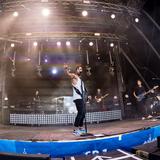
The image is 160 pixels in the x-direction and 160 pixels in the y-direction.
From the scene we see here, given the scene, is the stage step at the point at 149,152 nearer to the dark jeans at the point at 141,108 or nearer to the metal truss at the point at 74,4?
the dark jeans at the point at 141,108

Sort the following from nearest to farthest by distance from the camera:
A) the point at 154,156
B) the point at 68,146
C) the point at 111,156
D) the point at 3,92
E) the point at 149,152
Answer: the point at 154,156 → the point at 149,152 → the point at 111,156 → the point at 68,146 → the point at 3,92

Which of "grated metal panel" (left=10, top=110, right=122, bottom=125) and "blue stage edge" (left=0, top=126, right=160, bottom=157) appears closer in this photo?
"blue stage edge" (left=0, top=126, right=160, bottom=157)

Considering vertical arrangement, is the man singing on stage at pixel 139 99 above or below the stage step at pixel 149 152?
above

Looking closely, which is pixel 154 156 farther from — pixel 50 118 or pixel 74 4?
pixel 74 4

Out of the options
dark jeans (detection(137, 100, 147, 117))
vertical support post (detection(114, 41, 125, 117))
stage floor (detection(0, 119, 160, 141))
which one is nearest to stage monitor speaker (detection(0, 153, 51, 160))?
stage floor (detection(0, 119, 160, 141))

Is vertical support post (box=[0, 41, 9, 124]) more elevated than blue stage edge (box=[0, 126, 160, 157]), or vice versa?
vertical support post (box=[0, 41, 9, 124])

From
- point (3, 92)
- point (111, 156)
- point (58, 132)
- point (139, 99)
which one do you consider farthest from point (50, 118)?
point (111, 156)

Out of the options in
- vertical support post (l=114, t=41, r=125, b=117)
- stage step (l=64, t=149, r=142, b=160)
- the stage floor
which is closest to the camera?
stage step (l=64, t=149, r=142, b=160)

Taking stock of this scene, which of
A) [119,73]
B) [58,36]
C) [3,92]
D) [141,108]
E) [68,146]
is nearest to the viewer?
[68,146]

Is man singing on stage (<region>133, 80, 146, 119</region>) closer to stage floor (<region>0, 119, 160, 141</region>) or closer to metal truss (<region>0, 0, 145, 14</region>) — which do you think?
stage floor (<region>0, 119, 160, 141</region>)

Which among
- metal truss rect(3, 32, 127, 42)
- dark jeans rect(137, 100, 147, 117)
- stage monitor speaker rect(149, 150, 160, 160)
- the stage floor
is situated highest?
metal truss rect(3, 32, 127, 42)

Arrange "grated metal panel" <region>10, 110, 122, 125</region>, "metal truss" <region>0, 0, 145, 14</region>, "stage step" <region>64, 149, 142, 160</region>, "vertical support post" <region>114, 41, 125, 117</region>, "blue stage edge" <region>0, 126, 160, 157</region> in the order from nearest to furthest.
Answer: "stage step" <region>64, 149, 142, 160</region>, "blue stage edge" <region>0, 126, 160, 157</region>, "metal truss" <region>0, 0, 145, 14</region>, "grated metal panel" <region>10, 110, 122, 125</region>, "vertical support post" <region>114, 41, 125, 117</region>

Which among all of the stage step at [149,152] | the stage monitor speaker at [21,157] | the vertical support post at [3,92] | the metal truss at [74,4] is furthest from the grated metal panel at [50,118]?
the stage monitor speaker at [21,157]

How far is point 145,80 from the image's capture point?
14133 mm
